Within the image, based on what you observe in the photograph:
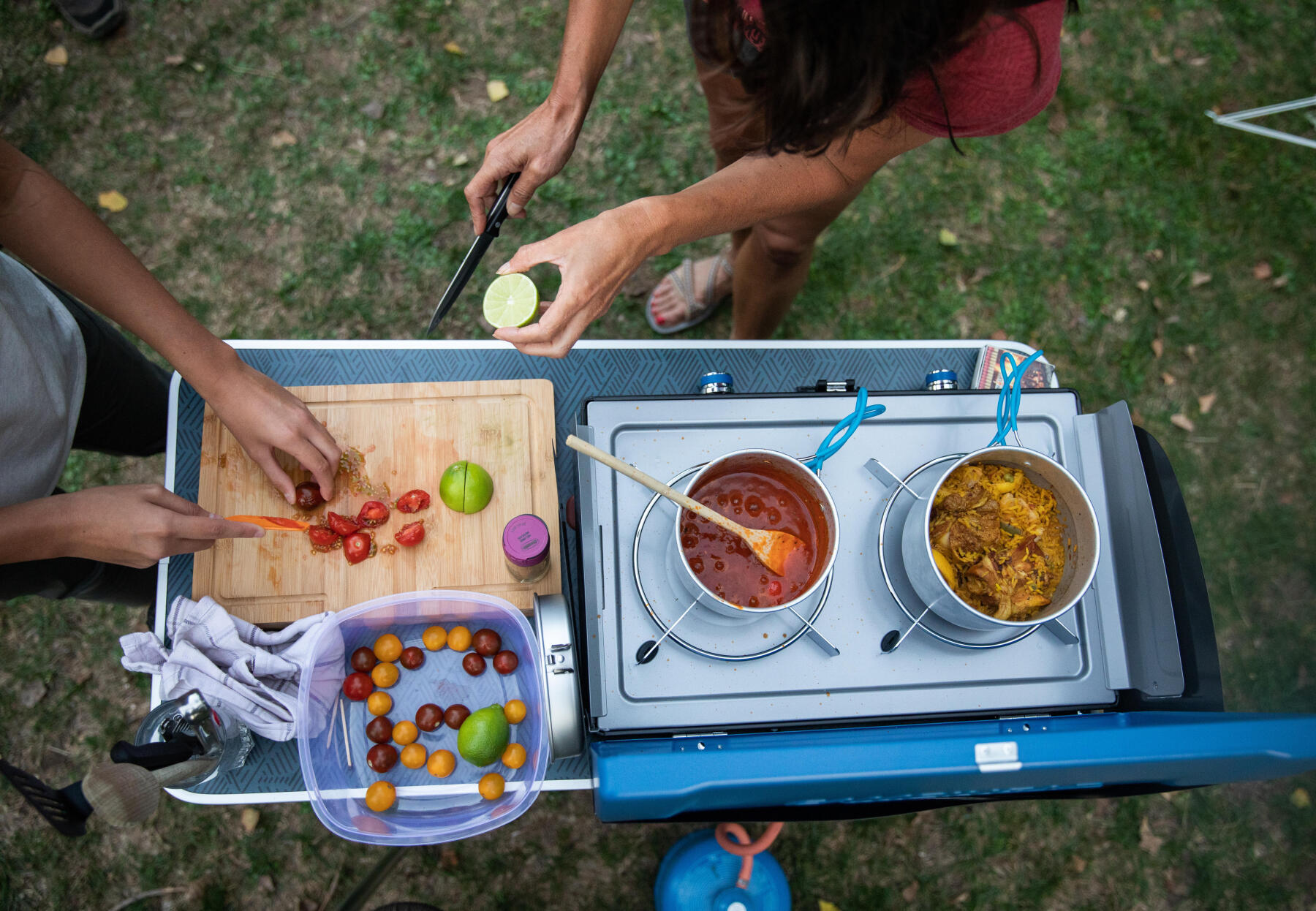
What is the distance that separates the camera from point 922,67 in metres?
1.30

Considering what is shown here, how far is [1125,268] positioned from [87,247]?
181 inches

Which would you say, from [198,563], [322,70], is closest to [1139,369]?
[198,563]

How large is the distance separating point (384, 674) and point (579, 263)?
1146 mm

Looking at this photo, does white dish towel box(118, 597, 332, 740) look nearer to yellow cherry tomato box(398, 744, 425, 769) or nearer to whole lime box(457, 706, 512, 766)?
yellow cherry tomato box(398, 744, 425, 769)

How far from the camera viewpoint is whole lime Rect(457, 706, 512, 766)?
5.35ft

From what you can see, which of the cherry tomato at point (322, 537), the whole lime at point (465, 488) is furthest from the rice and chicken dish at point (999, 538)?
the cherry tomato at point (322, 537)

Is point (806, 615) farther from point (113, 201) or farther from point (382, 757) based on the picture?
point (113, 201)

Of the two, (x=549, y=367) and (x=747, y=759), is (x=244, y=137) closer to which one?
(x=549, y=367)

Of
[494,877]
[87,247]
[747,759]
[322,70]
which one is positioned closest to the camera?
[747,759]

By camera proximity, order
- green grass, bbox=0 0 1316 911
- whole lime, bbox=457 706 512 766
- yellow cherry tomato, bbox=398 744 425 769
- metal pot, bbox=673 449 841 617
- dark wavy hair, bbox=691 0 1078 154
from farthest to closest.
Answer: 1. green grass, bbox=0 0 1316 911
2. yellow cherry tomato, bbox=398 744 425 769
3. whole lime, bbox=457 706 512 766
4. metal pot, bbox=673 449 841 617
5. dark wavy hair, bbox=691 0 1078 154

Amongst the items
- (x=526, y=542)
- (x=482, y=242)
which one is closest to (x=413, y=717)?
(x=526, y=542)

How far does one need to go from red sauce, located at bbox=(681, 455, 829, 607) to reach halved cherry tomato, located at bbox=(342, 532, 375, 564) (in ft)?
3.01

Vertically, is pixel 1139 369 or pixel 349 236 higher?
pixel 349 236

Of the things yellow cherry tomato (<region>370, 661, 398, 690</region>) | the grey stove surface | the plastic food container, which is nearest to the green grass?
the plastic food container
